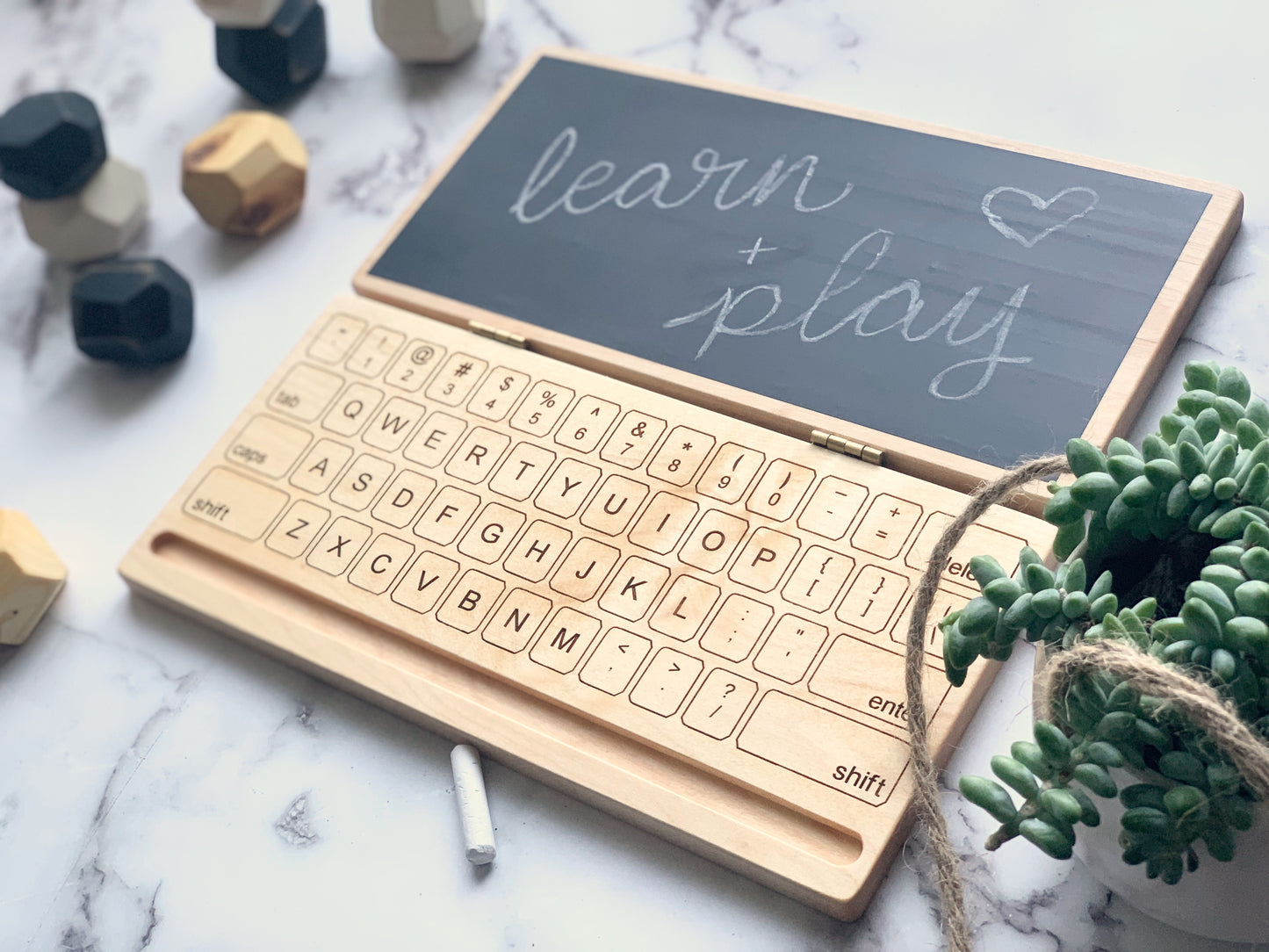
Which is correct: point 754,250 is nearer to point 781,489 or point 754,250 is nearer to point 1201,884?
point 781,489

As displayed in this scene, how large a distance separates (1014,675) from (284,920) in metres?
0.39

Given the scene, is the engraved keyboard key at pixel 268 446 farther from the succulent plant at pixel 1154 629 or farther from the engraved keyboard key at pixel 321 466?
the succulent plant at pixel 1154 629

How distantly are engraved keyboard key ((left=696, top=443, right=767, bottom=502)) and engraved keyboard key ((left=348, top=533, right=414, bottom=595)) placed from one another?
0.18m

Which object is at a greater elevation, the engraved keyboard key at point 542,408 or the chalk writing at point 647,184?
the chalk writing at point 647,184

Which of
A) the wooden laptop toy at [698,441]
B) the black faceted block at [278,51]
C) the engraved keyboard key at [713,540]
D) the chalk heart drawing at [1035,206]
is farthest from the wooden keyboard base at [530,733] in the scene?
the black faceted block at [278,51]

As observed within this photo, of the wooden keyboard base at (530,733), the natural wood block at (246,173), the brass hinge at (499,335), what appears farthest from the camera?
the natural wood block at (246,173)

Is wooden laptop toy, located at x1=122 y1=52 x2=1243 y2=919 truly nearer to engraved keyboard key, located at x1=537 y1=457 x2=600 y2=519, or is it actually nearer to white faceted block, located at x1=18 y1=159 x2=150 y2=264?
engraved keyboard key, located at x1=537 y1=457 x2=600 y2=519

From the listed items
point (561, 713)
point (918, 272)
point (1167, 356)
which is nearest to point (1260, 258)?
point (1167, 356)

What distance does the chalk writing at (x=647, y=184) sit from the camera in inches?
28.5

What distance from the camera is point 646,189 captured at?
0.75 m

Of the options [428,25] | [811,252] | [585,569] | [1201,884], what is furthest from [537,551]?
[428,25]

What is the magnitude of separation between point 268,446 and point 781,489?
1.08ft

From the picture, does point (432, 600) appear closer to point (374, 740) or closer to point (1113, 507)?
point (374, 740)

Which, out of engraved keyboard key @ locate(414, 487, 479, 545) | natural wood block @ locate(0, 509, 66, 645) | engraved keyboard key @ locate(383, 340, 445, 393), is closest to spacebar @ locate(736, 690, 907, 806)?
engraved keyboard key @ locate(414, 487, 479, 545)
